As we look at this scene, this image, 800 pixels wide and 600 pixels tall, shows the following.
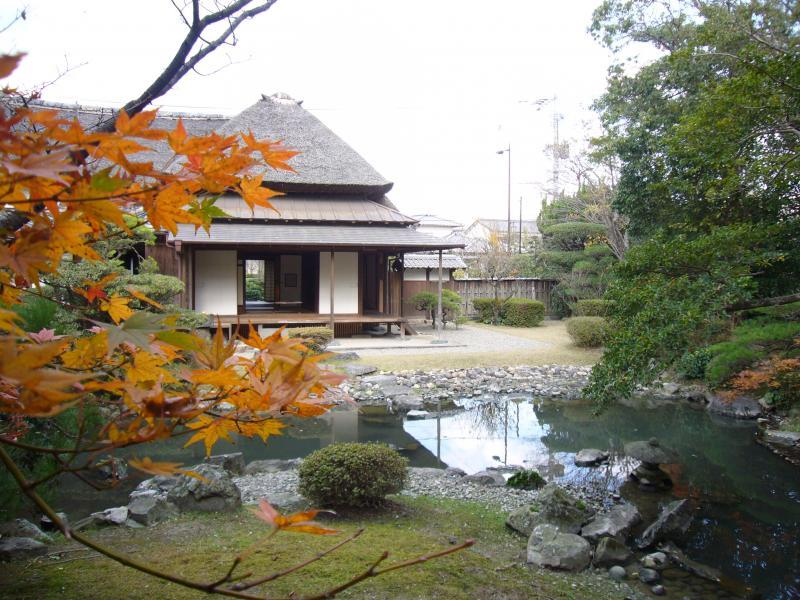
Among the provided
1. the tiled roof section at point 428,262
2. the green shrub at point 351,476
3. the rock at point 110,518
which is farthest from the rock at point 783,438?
the tiled roof section at point 428,262

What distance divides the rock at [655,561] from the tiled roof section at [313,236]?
9135 mm

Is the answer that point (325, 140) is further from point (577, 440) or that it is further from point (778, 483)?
point (778, 483)

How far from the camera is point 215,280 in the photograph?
13133 millimetres

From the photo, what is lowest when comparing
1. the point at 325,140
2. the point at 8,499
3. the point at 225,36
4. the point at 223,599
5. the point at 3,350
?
the point at 223,599

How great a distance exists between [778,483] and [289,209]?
36.7ft

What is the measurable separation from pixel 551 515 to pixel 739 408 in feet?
19.4

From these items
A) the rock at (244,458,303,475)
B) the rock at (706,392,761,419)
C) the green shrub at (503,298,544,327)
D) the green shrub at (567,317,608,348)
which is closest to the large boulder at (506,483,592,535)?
the rock at (244,458,303,475)

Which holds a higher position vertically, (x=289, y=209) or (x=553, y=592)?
(x=289, y=209)

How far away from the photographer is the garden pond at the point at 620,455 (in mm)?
4398

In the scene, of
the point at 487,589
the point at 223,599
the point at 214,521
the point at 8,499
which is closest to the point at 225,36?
the point at 223,599

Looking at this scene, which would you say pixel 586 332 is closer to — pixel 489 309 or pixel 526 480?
pixel 489 309

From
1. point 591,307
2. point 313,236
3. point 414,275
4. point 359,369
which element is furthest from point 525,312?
point 359,369

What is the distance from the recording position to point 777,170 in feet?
16.7

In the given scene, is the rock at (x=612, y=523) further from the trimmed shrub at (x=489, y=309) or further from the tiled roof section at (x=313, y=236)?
the trimmed shrub at (x=489, y=309)
